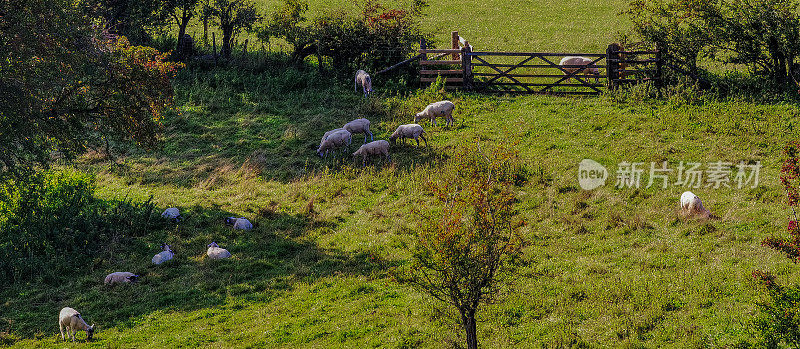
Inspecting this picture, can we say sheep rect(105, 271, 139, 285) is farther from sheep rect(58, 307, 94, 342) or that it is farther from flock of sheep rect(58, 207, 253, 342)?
sheep rect(58, 307, 94, 342)

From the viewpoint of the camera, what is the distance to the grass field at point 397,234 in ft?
42.6

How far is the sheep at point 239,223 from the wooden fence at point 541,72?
11819 mm

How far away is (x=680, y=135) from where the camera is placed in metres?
21.6

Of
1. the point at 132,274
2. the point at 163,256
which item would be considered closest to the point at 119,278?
the point at 132,274

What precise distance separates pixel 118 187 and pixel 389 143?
9.00 m

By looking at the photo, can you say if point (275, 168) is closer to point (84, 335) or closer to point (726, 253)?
point (84, 335)

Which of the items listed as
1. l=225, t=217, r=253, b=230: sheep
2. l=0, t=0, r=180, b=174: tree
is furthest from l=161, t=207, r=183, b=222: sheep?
l=0, t=0, r=180, b=174: tree

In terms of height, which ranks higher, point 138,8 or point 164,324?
point 138,8

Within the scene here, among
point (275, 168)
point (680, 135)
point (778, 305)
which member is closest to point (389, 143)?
point (275, 168)

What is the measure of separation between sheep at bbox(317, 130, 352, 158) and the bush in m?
5.96

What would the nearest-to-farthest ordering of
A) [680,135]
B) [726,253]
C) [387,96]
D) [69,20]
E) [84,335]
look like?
[84,335] → [726,253] → [69,20] → [680,135] → [387,96]

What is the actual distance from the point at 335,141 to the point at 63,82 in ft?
27.5

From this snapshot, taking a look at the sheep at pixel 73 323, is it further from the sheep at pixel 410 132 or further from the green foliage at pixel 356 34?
the green foliage at pixel 356 34

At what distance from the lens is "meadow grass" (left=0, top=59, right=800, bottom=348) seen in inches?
511
